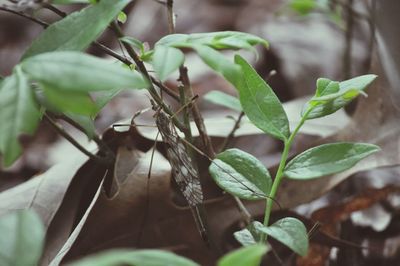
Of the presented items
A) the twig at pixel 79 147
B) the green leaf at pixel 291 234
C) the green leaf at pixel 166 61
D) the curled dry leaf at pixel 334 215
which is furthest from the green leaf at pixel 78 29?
the curled dry leaf at pixel 334 215

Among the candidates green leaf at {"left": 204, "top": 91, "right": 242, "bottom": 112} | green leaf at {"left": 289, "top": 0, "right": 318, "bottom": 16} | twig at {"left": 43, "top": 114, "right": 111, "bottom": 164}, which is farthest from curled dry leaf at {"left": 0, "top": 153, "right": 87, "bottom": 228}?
green leaf at {"left": 289, "top": 0, "right": 318, "bottom": 16}

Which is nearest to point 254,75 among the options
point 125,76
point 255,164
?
point 255,164

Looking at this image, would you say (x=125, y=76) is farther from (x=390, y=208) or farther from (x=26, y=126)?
(x=390, y=208)

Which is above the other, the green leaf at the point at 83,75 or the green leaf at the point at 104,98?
the green leaf at the point at 83,75

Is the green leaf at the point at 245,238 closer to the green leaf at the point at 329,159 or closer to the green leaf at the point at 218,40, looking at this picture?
the green leaf at the point at 329,159

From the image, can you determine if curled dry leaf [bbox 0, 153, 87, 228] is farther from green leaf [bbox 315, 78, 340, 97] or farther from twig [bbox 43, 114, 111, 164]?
green leaf [bbox 315, 78, 340, 97]

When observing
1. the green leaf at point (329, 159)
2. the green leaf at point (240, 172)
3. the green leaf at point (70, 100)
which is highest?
the green leaf at point (70, 100)

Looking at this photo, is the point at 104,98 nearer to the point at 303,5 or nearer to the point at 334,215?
the point at 334,215
